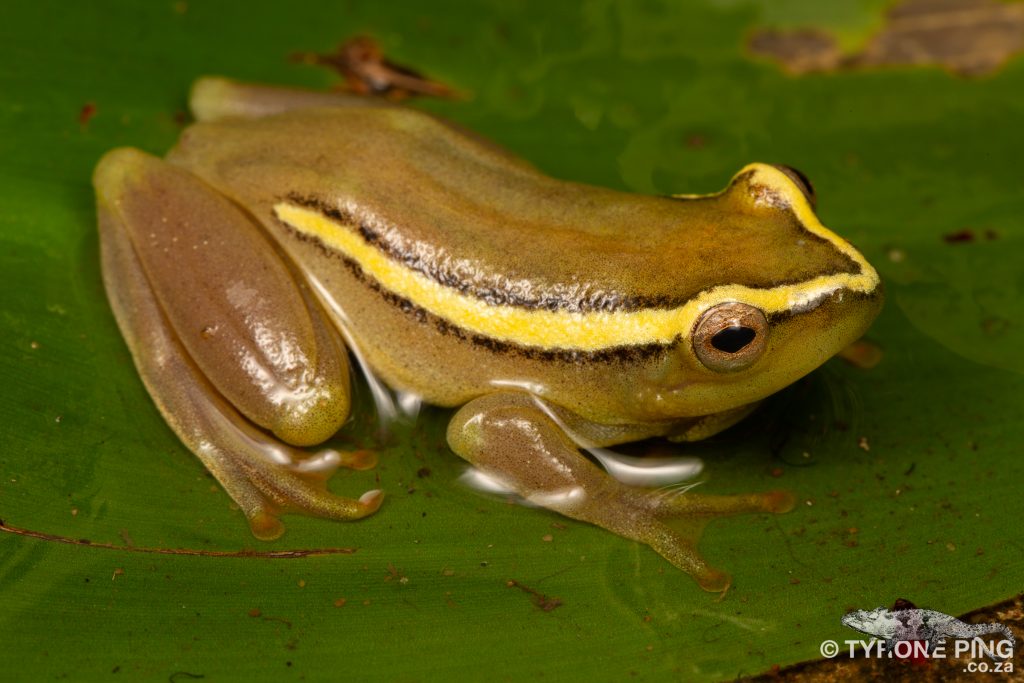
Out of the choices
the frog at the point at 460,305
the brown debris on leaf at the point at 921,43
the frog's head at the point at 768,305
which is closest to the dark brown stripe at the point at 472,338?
the frog at the point at 460,305

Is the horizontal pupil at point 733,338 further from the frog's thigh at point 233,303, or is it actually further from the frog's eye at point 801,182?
the frog's thigh at point 233,303

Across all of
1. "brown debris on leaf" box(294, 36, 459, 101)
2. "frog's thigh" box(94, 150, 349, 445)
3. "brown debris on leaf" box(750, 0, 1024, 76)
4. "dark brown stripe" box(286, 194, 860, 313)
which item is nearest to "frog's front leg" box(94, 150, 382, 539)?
"frog's thigh" box(94, 150, 349, 445)

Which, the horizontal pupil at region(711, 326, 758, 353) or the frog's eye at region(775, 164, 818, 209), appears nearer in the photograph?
the horizontal pupil at region(711, 326, 758, 353)

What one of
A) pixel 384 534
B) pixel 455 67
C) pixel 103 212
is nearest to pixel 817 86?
pixel 455 67

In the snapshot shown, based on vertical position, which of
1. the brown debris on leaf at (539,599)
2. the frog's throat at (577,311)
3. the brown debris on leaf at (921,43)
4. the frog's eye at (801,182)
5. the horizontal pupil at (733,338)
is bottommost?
the brown debris on leaf at (539,599)

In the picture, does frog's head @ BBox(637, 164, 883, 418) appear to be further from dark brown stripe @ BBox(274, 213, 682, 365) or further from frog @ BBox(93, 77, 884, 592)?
dark brown stripe @ BBox(274, 213, 682, 365)

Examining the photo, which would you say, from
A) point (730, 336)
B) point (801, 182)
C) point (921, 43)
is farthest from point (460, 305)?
point (921, 43)
